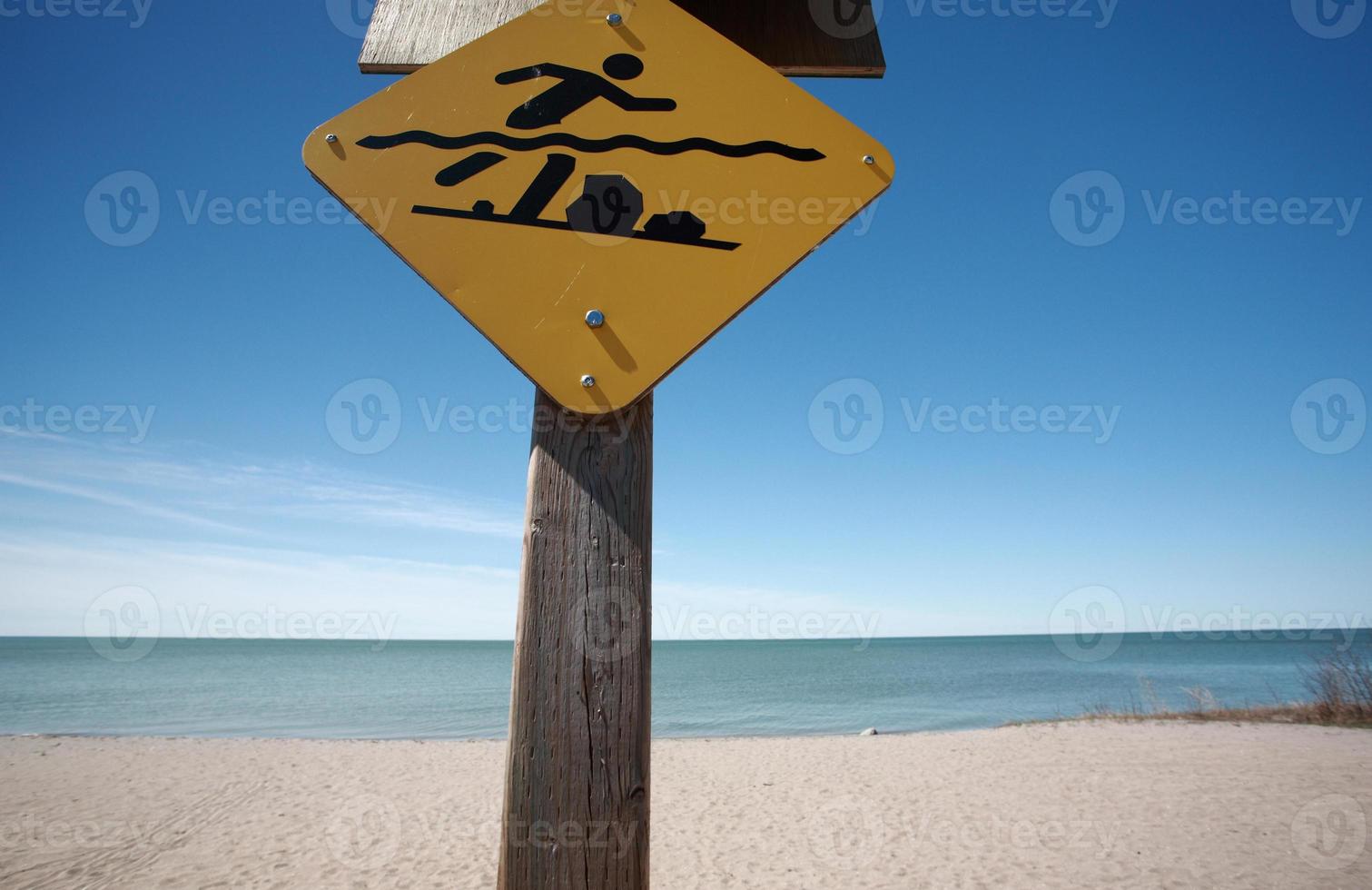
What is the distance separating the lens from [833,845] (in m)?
7.40

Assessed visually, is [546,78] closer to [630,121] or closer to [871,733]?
[630,121]

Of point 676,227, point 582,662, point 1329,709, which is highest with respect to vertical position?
point 676,227

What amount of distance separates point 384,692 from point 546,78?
1461 inches

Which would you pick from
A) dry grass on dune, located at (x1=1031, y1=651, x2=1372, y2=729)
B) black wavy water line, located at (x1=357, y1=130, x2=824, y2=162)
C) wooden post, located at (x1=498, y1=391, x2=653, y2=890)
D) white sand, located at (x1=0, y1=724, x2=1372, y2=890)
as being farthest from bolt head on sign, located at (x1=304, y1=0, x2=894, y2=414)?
dry grass on dune, located at (x1=1031, y1=651, x2=1372, y2=729)

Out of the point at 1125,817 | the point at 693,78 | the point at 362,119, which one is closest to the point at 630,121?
the point at 693,78

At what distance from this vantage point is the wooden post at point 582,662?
1.07m

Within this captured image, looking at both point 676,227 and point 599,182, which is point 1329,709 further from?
point 599,182

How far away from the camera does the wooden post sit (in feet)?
3.52

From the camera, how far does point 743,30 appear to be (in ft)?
5.70

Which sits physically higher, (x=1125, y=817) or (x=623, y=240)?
(x=623, y=240)

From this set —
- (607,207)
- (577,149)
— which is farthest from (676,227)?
(577,149)

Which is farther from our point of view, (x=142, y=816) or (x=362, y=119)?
(x=142, y=816)

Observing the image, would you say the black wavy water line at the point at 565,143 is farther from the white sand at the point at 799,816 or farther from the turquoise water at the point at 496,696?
the turquoise water at the point at 496,696

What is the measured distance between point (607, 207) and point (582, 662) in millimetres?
783
